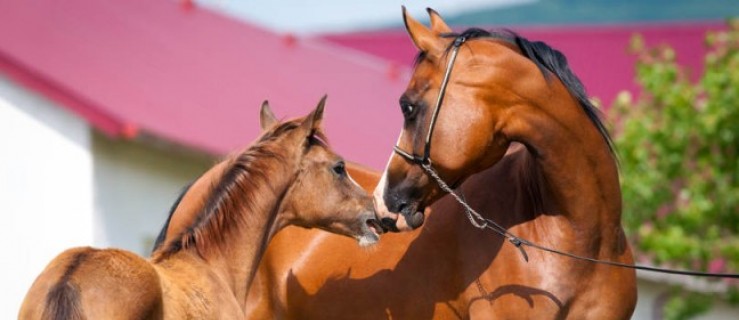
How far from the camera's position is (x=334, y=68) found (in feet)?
78.3

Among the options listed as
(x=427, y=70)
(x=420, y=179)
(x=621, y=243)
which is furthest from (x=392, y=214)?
(x=621, y=243)

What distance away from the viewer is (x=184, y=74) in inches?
740

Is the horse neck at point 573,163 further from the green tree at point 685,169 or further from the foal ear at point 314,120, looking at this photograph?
the green tree at point 685,169

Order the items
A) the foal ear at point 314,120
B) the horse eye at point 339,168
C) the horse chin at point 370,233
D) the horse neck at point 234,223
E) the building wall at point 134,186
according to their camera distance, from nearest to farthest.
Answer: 1. the horse neck at point 234,223
2. the horse chin at point 370,233
3. the foal ear at point 314,120
4. the horse eye at point 339,168
5. the building wall at point 134,186

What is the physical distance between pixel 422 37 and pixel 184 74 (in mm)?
11523

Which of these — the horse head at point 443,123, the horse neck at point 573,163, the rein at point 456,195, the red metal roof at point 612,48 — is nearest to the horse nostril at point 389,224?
the horse head at point 443,123

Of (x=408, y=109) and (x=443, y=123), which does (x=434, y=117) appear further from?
(x=408, y=109)

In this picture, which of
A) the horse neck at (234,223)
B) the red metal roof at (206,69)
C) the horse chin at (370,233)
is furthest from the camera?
the red metal roof at (206,69)

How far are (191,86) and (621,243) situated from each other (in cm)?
1135

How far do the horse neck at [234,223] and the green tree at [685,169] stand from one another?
345 inches

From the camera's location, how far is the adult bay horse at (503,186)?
744cm

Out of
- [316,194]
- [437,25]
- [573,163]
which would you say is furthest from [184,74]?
[573,163]

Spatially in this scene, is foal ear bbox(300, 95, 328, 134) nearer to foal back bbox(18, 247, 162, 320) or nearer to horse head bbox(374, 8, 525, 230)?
horse head bbox(374, 8, 525, 230)

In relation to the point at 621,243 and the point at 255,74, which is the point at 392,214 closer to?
the point at 621,243
